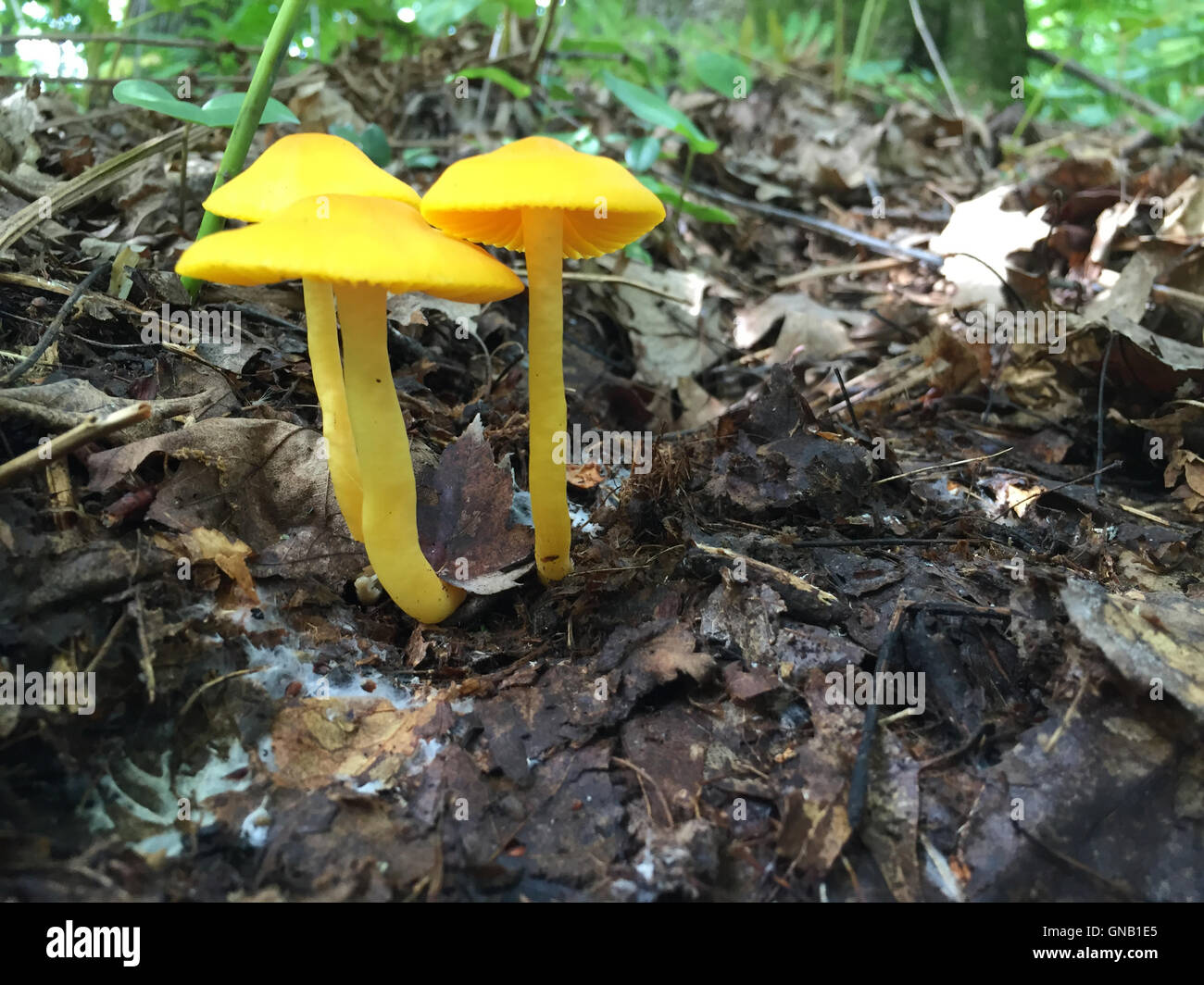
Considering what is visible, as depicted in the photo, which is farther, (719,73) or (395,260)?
(719,73)

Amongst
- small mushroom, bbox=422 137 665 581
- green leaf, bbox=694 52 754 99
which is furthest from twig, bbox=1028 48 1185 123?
small mushroom, bbox=422 137 665 581

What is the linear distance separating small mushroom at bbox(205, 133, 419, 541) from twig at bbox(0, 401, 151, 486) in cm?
52

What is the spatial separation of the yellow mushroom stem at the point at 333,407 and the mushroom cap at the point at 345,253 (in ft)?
1.27

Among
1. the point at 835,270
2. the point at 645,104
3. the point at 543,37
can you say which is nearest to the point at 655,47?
the point at 543,37

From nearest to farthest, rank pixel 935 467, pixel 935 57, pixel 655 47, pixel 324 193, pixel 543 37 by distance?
pixel 324 193 < pixel 935 467 < pixel 543 37 < pixel 935 57 < pixel 655 47

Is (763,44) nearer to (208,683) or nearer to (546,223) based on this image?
(546,223)

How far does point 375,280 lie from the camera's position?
1.52 metres

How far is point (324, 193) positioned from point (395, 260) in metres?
0.42

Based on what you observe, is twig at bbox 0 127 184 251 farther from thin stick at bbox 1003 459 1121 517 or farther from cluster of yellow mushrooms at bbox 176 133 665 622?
thin stick at bbox 1003 459 1121 517

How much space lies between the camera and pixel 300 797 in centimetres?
163

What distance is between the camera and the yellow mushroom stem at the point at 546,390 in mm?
2016

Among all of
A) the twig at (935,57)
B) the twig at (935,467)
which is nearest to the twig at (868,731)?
the twig at (935,467)

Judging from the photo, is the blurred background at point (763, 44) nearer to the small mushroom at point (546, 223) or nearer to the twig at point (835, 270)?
the twig at point (835, 270)
